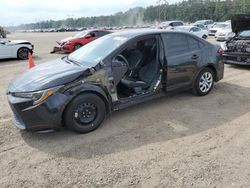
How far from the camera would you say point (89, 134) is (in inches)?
170

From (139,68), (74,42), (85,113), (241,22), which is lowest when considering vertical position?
(85,113)

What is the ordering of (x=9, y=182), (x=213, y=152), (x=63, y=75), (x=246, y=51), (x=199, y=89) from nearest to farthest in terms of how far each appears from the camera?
(x=9, y=182) < (x=213, y=152) < (x=63, y=75) < (x=199, y=89) < (x=246, y=51)

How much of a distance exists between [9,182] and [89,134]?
4.69 feet

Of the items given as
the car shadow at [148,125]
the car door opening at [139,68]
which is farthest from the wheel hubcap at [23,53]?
the car shadow at [148,125]

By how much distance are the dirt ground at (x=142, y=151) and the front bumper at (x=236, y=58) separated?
351 centimetres

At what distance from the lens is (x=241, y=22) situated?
985 centimetres

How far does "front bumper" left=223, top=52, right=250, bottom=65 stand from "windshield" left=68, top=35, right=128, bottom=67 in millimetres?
4999

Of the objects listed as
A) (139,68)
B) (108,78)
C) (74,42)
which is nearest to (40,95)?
(108,78)

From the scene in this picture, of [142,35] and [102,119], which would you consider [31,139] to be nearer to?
[102,119]

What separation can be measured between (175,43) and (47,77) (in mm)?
2684

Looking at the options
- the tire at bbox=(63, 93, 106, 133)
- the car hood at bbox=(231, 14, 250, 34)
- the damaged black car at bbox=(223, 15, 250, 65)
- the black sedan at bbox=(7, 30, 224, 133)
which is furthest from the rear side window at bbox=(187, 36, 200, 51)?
the car hood at bbox=(231, 14, 250, 34)

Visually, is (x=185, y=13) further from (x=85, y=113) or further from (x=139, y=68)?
(x=85, y=113)

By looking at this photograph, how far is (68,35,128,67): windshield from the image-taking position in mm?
4643

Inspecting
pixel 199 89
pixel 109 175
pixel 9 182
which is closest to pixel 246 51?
pixel 199 89
